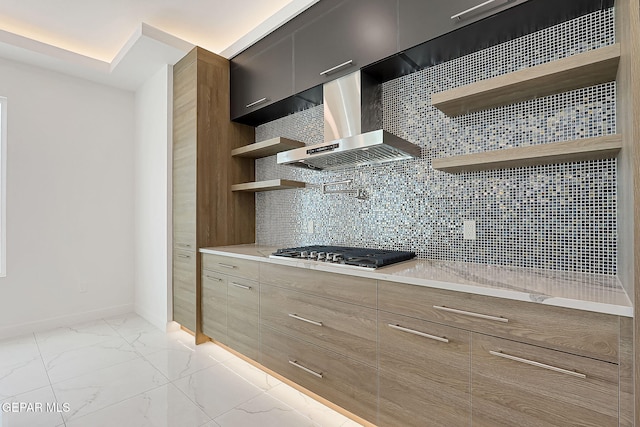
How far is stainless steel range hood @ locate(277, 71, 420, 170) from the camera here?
1939mm

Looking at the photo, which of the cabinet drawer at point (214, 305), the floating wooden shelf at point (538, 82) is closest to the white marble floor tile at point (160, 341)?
the cabinet drawer at point (214, 305)

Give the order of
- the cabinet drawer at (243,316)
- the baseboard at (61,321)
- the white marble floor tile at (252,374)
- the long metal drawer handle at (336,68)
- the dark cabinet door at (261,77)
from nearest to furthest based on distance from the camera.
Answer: the long metal drawer handle at (336,68)
the white marble floor tile at (252,374)
the cabinet drawer at (243,316)
the dark cabinet door at (261,77)
the baseboard at (61,321)

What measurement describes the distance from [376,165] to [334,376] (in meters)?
1.35

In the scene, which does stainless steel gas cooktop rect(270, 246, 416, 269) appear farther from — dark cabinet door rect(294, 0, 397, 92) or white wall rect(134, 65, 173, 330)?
white wall rect(134, 65, 173, 330)

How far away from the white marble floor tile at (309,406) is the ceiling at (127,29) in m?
2.60

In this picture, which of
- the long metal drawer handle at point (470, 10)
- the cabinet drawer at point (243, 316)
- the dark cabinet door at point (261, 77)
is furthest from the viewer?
the dark cabinet door at point (261, 77)

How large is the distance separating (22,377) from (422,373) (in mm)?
2644

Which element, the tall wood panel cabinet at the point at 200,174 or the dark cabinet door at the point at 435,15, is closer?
the dark cabinet door at the point at 435,15

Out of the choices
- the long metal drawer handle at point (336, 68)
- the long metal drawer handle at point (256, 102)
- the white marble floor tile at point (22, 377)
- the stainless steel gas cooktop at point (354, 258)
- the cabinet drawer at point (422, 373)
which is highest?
the long metal drawer handle at point (336, 68)

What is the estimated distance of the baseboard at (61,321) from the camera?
298 centimetres

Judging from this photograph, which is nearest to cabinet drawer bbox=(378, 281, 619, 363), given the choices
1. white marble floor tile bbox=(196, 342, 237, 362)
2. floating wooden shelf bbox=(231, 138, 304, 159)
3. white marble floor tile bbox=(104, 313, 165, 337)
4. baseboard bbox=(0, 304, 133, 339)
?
floating wooden shelf bbox=(231, 138, 304, 159)

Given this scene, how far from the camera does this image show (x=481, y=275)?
1451 mm

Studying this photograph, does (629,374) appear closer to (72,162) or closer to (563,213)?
(563,213)

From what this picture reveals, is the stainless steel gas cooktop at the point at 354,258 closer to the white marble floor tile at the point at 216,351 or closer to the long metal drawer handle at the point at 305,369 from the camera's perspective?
the long metal drawer handle at the point at 305,369
